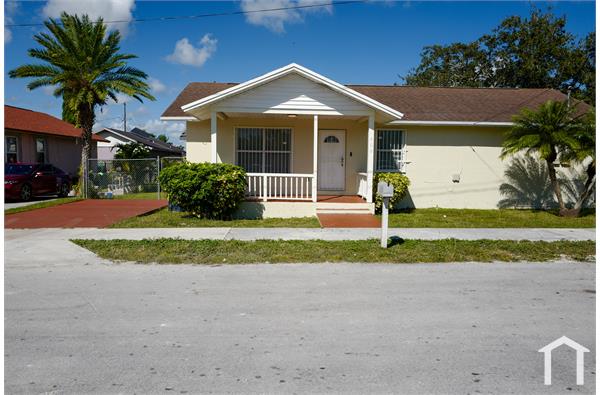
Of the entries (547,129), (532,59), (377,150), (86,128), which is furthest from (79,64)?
(532,59)

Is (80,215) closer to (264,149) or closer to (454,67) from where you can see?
(264,149)

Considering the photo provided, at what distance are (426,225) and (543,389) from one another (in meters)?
7.96

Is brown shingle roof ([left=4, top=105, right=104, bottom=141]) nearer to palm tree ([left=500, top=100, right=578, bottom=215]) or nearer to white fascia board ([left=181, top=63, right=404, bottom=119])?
white fascia board ([left=181, top=63, right=404, bottom=119])

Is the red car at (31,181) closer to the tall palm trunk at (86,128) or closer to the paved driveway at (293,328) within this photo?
the tall palm trunk at (86,128)

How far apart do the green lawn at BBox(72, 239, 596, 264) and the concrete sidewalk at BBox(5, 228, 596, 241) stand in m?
0.52

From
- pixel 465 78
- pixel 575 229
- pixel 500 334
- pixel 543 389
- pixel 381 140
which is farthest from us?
pixel 465 78

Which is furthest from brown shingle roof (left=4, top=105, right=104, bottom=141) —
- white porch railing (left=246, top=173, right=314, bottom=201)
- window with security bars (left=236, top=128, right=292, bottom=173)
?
white porch railing (left=246, top=173, right=314, bottom=201)

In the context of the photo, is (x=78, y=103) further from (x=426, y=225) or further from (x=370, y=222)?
(x=426, y=225)

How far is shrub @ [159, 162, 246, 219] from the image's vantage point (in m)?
11.2

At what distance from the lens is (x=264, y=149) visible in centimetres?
1456

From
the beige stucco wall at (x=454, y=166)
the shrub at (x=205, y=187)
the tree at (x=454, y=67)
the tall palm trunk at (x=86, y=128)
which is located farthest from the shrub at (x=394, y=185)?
the tree at (x=454, y=67)

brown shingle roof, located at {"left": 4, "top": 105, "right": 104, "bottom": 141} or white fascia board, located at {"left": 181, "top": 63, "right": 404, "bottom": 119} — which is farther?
brown shingle roof, located at {"left": 4, "top": 105, "right": 104, "bottom": 141}

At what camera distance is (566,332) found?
417 cm

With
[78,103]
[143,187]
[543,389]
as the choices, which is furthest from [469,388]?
[143,187]
